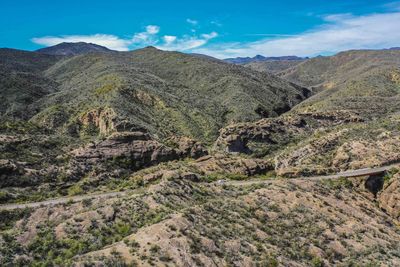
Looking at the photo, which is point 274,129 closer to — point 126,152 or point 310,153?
point 310,153

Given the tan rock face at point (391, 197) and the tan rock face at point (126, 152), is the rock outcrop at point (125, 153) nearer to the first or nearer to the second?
the tan rock face at point (126, 152)

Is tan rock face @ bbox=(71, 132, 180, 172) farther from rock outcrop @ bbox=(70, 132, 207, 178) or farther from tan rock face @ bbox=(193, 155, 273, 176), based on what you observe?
tan rock face @ bbox=(193, 155, 273, 176)

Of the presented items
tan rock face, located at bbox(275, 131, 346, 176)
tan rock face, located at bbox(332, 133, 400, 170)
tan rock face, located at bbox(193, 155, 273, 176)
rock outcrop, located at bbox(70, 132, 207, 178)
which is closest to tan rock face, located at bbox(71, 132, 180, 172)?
rock outcrop, located at bbox(70, 132, 207, 178)

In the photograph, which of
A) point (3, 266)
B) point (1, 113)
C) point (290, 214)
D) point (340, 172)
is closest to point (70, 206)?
point (3, 266)

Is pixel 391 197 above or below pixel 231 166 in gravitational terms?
below

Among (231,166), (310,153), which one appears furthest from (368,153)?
(231,166)

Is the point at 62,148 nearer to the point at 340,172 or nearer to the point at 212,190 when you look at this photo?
the point at 212,190

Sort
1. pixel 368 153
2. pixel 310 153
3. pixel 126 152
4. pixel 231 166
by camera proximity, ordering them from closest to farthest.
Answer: pixel 231 166, pixel 126 152, pixel 368 153, pixel 310 153

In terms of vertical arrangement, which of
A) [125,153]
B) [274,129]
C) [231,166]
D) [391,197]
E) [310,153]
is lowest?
[391,197]

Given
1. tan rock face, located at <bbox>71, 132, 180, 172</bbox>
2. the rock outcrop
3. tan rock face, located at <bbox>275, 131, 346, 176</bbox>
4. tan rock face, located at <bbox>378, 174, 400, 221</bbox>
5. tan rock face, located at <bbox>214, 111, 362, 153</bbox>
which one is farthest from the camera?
tan rock face, located at <bbox>214, 111, 362, 153</bbox>
